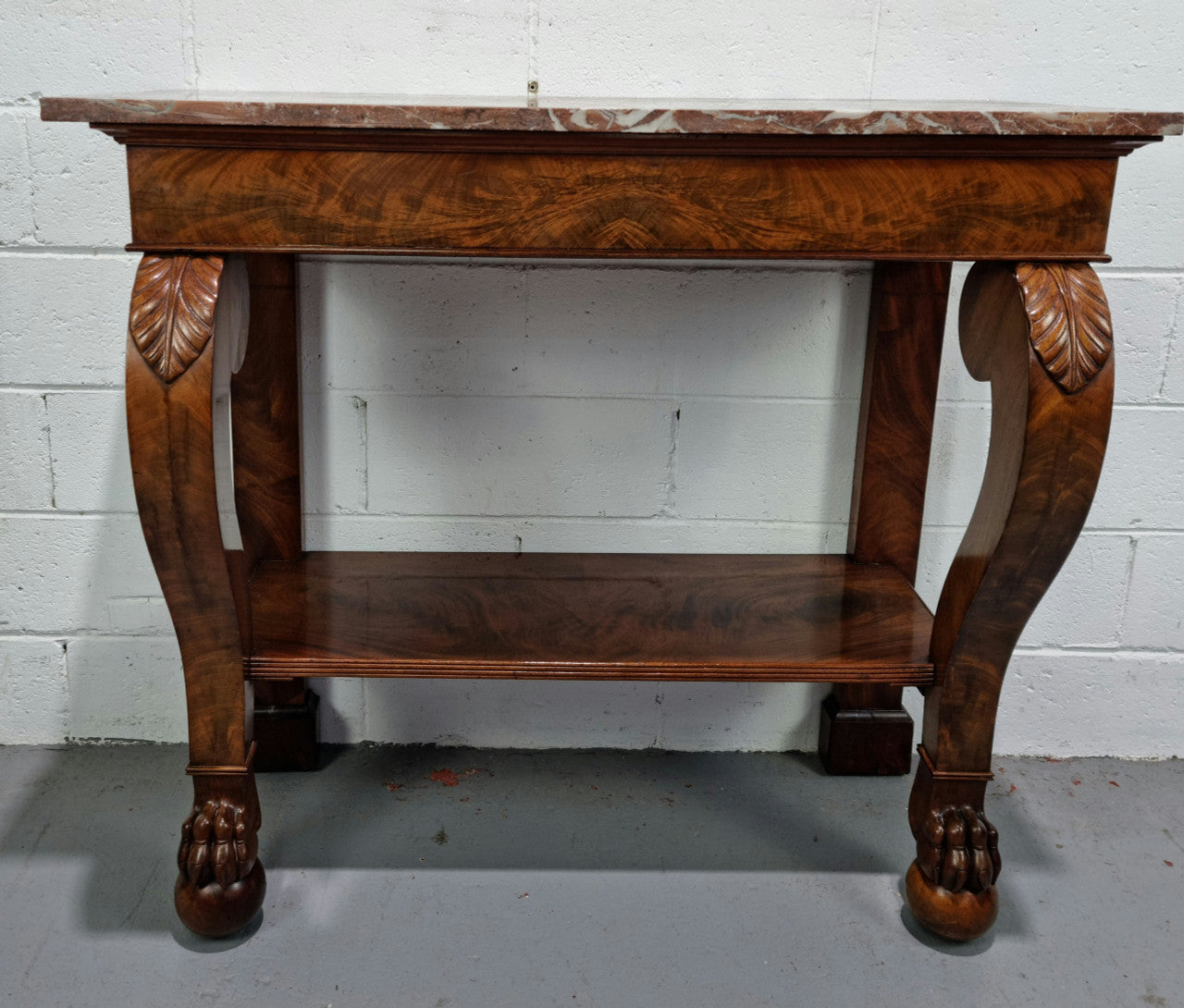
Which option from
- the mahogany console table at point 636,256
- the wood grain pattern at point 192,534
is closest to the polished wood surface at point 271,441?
the mahogany console table at point 636,256

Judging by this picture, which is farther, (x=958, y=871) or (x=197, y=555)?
(x=958, y=871)

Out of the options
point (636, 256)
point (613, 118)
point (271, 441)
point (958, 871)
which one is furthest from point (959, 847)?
point (271, 441)

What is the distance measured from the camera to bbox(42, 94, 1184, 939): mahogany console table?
1063mm

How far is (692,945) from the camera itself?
132 centimetres

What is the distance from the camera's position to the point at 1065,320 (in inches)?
44.4

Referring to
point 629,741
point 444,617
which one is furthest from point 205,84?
point 629,741

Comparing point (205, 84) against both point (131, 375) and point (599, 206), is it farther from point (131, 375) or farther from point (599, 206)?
point (599, 206)

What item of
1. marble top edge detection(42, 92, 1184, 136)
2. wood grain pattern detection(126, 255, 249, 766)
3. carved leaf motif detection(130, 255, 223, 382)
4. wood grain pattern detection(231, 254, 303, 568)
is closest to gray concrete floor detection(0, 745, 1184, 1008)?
wood grain pattern detection(126, 255, 249, 766)

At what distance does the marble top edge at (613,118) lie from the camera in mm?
1030

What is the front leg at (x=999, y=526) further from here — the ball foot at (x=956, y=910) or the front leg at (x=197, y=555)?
the front leg at (x=197, y=555)

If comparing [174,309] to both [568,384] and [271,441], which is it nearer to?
→ [271,441]

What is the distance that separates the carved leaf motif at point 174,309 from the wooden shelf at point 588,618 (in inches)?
14.3

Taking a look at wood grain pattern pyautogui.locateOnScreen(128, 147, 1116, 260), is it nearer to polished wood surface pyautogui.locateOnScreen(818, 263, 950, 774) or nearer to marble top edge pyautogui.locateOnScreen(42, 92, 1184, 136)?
marble top edge pyautogui.locateOnScreen(42, 92, 1184, 136)

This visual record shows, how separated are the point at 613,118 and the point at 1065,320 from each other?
490 mm
